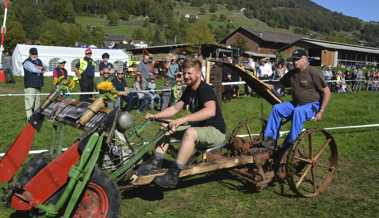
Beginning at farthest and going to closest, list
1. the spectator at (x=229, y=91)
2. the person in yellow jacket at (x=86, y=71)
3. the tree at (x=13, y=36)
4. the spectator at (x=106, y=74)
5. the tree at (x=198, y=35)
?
the tree at (x=198, y=35), the tree at (x=13, y=36), the spectator at (x=229, y=91), the person in yellow jacket at (x=86, y=71), the spectator at (x=106, y=74)

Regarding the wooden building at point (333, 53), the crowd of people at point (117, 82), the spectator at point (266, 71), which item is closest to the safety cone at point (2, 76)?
the crowd of people at point (117, 82)

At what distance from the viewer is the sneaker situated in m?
5.67

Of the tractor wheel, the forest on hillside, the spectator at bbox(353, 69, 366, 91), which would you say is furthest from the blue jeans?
the forest on hillside

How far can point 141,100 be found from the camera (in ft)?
49.3

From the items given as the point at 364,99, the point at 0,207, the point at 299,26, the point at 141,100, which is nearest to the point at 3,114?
the point at 141,100

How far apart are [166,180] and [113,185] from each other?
82 centimetres

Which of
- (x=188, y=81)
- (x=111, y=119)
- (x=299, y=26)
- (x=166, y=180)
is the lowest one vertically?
(x=166, y=180)

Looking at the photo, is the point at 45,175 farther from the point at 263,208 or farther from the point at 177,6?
the point at 177,6

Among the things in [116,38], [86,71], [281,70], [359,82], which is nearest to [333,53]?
[359,82]

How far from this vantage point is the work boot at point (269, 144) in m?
6.72

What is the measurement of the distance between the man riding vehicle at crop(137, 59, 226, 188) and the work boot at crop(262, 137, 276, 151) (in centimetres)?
102

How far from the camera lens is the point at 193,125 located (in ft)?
20.3

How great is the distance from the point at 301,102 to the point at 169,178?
266cm

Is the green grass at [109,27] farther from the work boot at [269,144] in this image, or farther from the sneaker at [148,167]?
the sneaker at [148,167]
